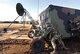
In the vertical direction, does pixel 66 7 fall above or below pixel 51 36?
above

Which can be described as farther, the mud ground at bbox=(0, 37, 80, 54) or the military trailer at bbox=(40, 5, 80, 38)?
the military trailer at bbox=(40, 5, 80, 38)

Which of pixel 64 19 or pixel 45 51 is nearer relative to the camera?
pixel 45 51

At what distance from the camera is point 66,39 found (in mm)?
11078

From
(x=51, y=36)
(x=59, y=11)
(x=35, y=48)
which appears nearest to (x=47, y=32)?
(x=51, y=36)

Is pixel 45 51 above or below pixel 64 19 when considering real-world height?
below

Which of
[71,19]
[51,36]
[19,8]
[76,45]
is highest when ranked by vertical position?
[19,8]

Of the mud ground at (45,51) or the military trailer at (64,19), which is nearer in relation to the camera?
the mud ground at (45,51)

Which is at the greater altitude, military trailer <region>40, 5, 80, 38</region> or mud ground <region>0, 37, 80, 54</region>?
military trailer <region>40, 5, 80, 38</region>

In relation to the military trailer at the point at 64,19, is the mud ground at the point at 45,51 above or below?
below

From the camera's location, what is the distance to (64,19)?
10438mm

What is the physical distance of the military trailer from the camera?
33.3 feet

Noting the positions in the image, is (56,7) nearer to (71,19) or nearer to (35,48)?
(71,19)

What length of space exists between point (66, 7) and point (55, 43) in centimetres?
287

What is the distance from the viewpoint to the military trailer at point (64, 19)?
33.3 ft
